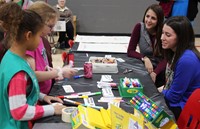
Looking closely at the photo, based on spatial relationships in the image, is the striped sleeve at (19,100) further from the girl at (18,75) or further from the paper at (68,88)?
the paper at (68,88)

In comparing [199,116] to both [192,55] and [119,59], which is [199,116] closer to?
[192,55]

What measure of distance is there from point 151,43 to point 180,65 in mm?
949

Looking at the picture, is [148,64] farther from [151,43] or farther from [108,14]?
[108,14]

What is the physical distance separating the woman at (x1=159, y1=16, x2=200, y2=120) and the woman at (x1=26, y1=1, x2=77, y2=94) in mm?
717

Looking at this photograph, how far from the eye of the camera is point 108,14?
6316 millimetres

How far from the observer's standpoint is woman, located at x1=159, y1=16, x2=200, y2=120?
1.94 m

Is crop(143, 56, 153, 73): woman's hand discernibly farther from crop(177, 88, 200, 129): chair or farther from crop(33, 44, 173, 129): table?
crop(177, 88, 200, 129): chair

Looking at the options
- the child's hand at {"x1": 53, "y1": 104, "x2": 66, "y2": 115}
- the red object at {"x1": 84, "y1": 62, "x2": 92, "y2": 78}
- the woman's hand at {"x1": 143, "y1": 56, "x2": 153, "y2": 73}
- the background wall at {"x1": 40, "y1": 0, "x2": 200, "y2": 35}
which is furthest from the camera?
the background wall at {"x1": 40, "y1": 0, "x2": 200, "y2": 35}

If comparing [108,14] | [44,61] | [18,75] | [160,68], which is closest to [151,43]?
[160,68]

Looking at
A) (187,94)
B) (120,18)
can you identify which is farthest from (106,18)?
(187,94)

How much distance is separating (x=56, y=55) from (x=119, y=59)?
265 cm

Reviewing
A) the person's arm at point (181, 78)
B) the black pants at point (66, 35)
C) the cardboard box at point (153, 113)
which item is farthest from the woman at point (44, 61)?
the black pants at point (66, 35)

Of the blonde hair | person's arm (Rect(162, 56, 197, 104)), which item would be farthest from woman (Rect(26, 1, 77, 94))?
person's arm (Rect(162, 56, 197, 104))

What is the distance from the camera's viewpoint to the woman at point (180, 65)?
194 cm
